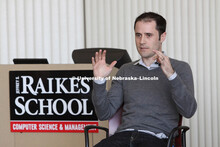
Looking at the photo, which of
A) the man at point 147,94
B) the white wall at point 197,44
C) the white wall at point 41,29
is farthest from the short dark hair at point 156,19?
the white wall at point 41,29

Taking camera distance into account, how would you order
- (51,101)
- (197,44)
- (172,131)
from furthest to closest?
(197,44) → (51,101) → (172,131)

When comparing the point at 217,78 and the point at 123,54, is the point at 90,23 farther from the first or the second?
the point at 123,54

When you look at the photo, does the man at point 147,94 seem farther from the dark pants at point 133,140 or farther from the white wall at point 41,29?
the white wall at point 41,29

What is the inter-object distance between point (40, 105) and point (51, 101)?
8 cm

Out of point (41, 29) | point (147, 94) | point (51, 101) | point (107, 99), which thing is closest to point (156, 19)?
point (147, 94)

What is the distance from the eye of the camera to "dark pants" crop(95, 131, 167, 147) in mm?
2406

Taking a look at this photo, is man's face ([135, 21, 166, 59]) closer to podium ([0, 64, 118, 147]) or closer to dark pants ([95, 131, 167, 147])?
podium ([0, 64, 118, 147])

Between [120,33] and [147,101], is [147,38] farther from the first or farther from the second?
[120,33]

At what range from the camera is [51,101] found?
115 inches

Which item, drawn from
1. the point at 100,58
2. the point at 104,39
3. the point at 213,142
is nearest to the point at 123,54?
the point at 100,58

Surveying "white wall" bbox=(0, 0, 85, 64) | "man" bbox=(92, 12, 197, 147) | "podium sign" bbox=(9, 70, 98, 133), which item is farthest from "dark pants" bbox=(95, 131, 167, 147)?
"white wall" bbox=(0, 0, 85, 64)

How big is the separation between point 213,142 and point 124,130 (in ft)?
7.49

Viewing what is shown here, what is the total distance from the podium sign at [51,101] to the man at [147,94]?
0.78 feet

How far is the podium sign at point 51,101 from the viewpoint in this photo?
2.90 metres
